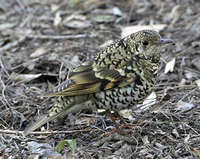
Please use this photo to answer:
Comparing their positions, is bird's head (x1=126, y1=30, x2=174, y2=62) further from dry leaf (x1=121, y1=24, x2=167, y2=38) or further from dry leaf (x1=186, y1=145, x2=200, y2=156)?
dry leaf (x1=121, y1=24, x2=167, y2=38)

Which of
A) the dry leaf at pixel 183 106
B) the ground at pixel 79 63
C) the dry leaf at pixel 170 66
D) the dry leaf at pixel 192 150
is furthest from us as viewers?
the dry leaf at pixel 170 66

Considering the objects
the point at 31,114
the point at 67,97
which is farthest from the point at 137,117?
the point at 31,114

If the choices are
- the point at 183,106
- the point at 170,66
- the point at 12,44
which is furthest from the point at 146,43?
the point at 12,44

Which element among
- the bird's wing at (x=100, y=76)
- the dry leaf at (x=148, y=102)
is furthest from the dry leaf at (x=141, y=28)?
the bird's wing at (x=100, y=76)

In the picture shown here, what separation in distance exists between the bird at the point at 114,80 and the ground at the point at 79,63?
1.18 ft

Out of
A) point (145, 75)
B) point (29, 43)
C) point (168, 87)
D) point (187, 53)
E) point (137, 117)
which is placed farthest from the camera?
point (29, 43)

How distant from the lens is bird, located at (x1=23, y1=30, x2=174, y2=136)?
15.8 feet

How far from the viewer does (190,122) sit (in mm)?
5031

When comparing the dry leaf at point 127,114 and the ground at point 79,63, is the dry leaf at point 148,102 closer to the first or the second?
the ground at point 79,63

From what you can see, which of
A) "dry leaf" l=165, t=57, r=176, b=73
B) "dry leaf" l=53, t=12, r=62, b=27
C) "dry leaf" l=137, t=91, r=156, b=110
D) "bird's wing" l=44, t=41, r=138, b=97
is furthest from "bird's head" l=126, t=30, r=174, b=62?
"dry leaf" l=53, t=12, r=62, b=27

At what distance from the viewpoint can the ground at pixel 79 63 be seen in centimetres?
468

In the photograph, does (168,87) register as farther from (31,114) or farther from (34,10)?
(34,10)

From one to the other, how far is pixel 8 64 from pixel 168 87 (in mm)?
2981

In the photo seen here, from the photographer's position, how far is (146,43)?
195 inches
